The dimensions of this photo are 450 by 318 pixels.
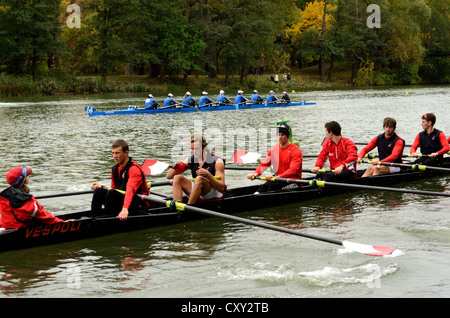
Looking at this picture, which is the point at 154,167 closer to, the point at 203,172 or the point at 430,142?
the point at 203,172

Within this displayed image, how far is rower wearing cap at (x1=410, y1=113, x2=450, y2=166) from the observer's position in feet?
43.5

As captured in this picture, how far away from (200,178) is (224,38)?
57.3m

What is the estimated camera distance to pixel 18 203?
783 cm

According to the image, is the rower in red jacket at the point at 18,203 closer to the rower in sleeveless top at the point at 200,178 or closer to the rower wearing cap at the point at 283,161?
the rower in sleeveless top at the point at 200,178

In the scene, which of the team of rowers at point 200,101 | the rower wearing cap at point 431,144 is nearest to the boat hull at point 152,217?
the rower wearing cap at point 431,144

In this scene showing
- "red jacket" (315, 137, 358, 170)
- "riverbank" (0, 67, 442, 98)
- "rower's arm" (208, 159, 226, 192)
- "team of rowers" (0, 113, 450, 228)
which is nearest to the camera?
"team of rowers" (0, 113, 450, 228)

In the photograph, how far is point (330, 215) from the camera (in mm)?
10719

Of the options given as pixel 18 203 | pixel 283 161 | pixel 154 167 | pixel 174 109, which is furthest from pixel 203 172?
pixel 174 109

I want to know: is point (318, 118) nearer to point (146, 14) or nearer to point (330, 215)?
point (330, 215)

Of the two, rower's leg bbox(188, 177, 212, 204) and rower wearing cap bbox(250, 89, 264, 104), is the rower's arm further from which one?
rower wearing cap bbox(250, 89, 264, 104)

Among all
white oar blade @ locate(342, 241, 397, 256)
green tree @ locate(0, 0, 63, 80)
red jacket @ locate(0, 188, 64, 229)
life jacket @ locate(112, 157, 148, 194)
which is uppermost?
green tree @ locate(0, 0, 63, 80)

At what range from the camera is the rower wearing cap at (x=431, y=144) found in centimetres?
1327

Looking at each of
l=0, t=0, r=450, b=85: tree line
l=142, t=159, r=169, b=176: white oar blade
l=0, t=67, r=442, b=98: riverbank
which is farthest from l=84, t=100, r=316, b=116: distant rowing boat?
l=0, t=0, r=450, b=85: tree line
